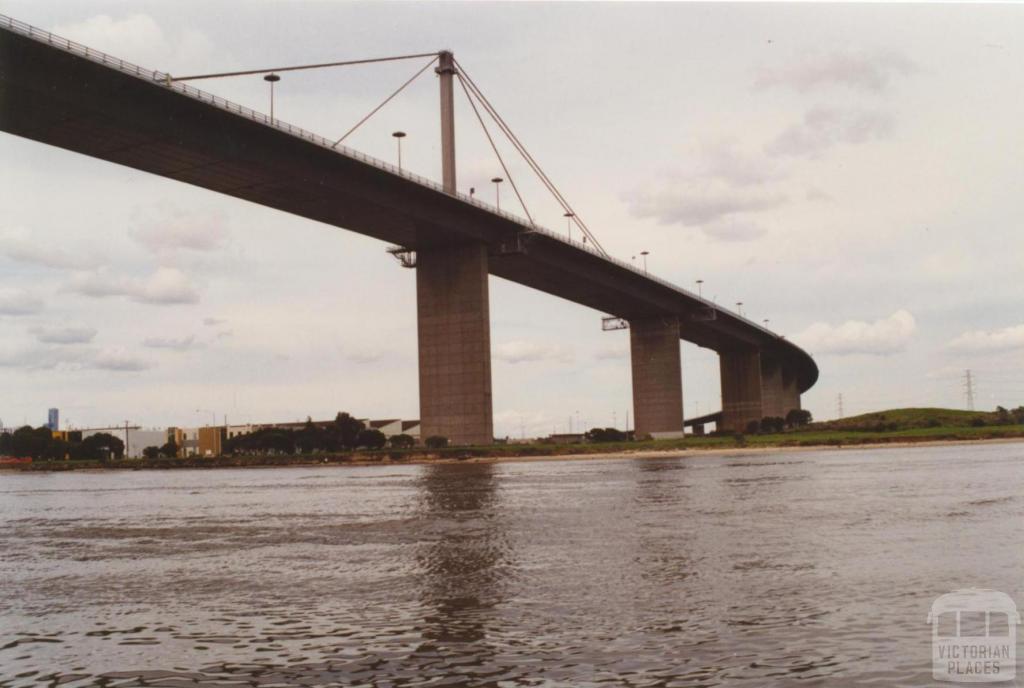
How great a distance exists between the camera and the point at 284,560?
23.0 m

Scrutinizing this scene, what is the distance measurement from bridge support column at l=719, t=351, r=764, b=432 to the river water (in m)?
156

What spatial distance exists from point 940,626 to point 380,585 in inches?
395

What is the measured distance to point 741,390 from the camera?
194875 millimetres

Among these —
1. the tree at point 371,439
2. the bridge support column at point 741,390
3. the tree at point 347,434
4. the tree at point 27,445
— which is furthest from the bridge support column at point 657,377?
the tree at point 27,445

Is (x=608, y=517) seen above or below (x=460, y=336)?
below

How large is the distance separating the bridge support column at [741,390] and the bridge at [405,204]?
126 feet

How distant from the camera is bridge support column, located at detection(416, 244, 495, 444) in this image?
95938 mm

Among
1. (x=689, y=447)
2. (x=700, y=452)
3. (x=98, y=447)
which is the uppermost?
(x=98, y=447)

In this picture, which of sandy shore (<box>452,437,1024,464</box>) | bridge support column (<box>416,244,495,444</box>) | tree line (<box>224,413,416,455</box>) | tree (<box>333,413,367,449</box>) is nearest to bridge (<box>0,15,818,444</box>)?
bridge support column (<box>416,244,495,444</box>)

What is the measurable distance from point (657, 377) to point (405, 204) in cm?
6506

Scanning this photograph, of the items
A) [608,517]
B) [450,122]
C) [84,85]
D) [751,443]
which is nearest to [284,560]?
[608,517]

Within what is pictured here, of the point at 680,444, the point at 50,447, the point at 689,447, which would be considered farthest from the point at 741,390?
the point at 50,447

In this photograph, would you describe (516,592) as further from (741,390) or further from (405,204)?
(741,390)

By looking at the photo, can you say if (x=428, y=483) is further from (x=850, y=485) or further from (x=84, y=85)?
(x=84, y=85)
